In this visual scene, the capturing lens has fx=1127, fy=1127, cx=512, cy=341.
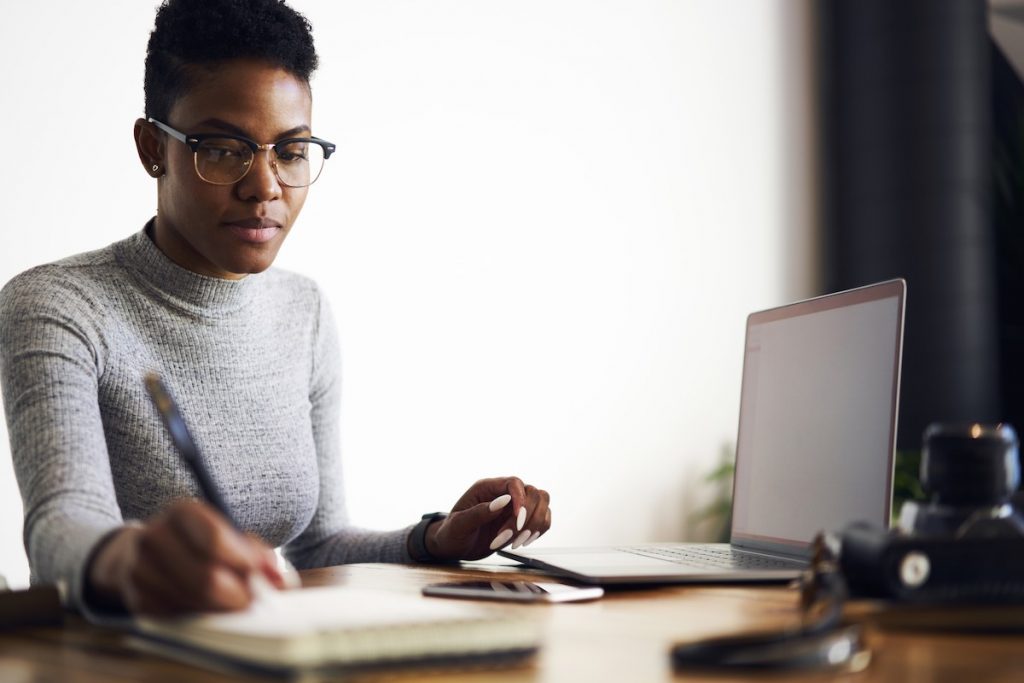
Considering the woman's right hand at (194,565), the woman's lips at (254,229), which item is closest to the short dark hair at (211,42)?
the woman's lips at (254,229)

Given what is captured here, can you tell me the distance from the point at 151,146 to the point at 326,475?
0.54 meters

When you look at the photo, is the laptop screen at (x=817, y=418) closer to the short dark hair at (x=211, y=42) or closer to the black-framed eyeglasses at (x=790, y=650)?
the black-framed eyeglasses at (x=790, y=650)

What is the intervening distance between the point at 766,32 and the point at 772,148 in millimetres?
399

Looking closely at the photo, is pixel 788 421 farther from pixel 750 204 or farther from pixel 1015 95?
pixel 1015 95

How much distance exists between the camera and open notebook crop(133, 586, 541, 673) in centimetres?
62

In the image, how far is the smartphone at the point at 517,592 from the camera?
976 mm

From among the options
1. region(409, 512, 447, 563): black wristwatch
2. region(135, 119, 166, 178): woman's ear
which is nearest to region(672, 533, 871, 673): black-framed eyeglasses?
region(409, 512, 447, 563): black wristwatch

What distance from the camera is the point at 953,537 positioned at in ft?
2.60

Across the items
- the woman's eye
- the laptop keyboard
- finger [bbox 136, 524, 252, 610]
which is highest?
the woman's eye

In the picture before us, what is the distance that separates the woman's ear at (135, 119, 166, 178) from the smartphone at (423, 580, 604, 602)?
0.71 meters

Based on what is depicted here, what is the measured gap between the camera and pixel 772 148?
3869mm

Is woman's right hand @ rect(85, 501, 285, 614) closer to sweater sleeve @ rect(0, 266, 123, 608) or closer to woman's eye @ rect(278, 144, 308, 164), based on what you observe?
sweater sleeve @ rect(0, 266, 123, 608)

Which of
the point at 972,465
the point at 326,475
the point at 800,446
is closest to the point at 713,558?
the point at 800,446

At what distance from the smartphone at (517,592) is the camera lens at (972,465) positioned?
312 millimetres
